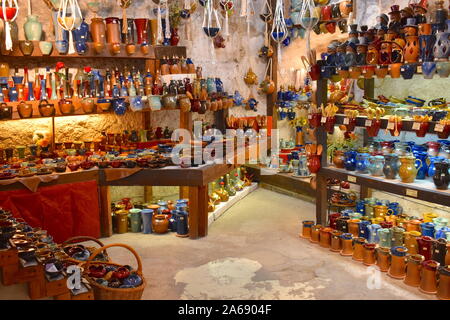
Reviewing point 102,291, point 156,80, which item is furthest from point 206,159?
point 102,291

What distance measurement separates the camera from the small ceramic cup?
5250mm

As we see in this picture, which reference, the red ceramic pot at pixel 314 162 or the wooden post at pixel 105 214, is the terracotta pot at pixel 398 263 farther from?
the wooden post at pixel 105 214

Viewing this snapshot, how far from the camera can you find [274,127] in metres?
8.51

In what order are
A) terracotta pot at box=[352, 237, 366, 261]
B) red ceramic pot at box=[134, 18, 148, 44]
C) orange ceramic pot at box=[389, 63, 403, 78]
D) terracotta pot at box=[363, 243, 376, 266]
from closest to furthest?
orange ceramic pot at box=[389, 63, 403, 78]
terracotta pot at box=[363, 243, 376, 266]
terracotta pot at box=[352, 237, 366, 261]
red ceramic pot at box=[134, 18, 148, 44]

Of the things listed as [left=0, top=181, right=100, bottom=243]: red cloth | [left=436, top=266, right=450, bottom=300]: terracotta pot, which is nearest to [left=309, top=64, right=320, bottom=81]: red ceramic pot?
[left=436, top=266, right=450, bottom=300]: terracotta pot

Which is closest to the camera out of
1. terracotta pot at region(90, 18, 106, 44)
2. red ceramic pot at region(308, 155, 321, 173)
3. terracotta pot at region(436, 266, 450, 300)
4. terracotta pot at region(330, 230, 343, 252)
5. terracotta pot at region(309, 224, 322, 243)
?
terracotta pot at region(436, 266, 450, 300)

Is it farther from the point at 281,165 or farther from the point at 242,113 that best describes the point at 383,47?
the point at 242,113

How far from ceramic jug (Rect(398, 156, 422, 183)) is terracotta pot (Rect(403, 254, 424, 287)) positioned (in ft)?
2.37

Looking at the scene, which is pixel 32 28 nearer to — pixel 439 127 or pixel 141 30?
pixel 141 30

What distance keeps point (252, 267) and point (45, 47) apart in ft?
10.7

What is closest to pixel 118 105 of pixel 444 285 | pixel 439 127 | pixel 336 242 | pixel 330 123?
pixel 330 123

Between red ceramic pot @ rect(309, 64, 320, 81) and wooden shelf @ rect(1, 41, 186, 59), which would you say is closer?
red ceramic pot @ rect(309, 64, 320, 81)

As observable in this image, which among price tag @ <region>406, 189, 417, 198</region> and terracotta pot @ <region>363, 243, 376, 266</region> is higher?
price tag @ <region>406, 189, 417, 198</region>

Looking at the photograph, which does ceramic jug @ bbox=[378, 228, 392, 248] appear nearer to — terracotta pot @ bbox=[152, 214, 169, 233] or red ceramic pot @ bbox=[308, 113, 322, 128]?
red ceramic pot @ bbox=[308, 113, 322, 128]
